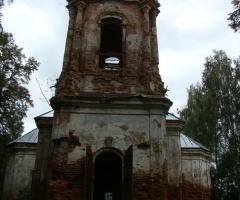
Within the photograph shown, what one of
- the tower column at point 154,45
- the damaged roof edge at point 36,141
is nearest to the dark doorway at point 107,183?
the tower column at point 154,45

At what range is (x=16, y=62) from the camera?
1703cm

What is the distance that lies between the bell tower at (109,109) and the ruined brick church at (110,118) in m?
0.02

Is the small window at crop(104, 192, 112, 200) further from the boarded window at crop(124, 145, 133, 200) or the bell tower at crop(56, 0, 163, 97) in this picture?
the bell tower at crop(56, 0, 163, 97)

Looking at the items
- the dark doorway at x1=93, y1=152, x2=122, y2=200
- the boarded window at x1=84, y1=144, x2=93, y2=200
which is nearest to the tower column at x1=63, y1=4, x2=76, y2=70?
the boarded window at x1=84, y1=144, x2=93, y2=200

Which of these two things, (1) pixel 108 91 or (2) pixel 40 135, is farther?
(2) pixel 40 135

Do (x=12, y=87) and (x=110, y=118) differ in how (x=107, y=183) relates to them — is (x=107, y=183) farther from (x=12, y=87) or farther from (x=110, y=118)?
(x=12, y=87)

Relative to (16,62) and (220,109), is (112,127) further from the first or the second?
(220,109)

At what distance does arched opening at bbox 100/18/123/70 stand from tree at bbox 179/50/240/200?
9.69m

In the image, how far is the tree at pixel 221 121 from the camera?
59.6ft

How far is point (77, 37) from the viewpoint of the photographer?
9.70 m

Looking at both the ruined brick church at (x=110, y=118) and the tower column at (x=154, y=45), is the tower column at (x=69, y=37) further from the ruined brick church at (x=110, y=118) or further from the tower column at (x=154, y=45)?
the tower column at (x=154, y=45)

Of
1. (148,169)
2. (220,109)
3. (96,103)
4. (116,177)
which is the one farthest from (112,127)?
(220,109)

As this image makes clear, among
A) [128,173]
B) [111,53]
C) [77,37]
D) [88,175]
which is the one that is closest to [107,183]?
[88,175]

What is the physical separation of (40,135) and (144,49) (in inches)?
165
